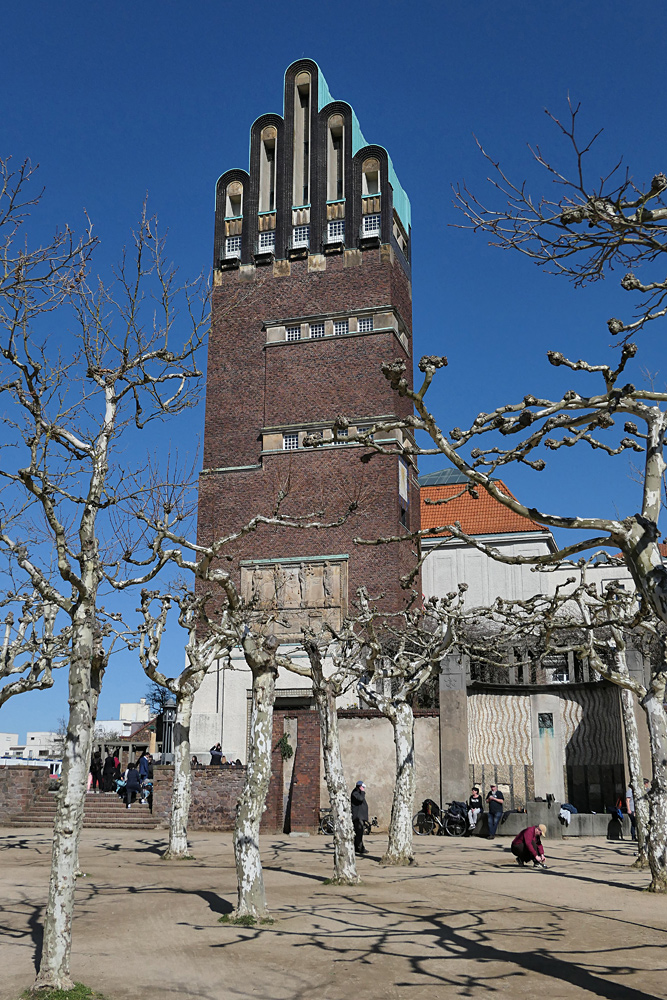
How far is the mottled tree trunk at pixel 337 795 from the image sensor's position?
1577 centimetres

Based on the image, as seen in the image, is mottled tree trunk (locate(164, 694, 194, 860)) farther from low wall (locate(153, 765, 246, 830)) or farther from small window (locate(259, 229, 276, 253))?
small window (locate(259, 229, 276, 253))

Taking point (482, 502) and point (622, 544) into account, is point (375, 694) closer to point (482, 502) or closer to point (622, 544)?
point (622, 544)

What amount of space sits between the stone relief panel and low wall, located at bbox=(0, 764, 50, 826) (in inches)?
466

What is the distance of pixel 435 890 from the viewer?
15.5 m

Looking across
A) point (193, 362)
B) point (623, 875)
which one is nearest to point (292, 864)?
point (623, 875)

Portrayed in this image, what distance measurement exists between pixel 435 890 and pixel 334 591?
79.3 feet

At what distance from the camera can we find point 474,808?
1102 inches

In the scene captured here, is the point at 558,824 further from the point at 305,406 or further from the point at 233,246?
the point at 233,246

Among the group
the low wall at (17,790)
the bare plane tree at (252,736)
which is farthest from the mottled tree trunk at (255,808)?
the low wall at (17,790)

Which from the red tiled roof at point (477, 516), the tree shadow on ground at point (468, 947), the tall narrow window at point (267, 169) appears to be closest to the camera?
the tree shadow on ground at point (468, 947)

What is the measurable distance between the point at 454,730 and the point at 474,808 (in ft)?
9.40

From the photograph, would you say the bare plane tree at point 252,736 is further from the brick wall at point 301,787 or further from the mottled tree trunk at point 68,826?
the brick wall at point 301,787

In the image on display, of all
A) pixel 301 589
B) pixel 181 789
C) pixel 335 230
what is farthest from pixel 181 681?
pixel 335 230

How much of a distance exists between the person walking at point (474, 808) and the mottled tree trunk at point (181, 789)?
10438 millimetres
